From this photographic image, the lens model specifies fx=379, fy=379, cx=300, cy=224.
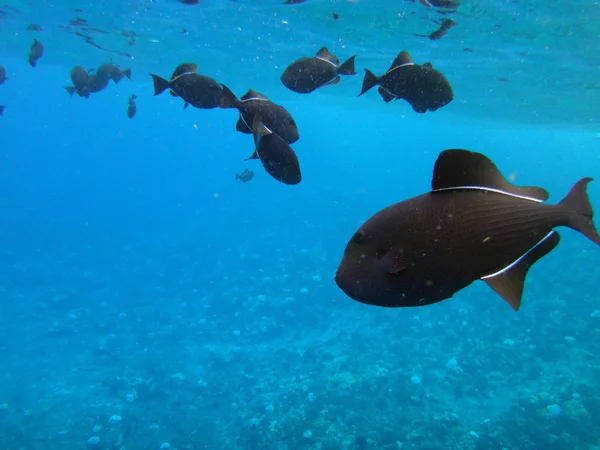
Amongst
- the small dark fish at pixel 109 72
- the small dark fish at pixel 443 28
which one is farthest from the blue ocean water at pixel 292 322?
the small dark fish at pixel 109 72

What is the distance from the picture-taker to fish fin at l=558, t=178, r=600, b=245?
4.70ft

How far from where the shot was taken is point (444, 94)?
A: 393cm

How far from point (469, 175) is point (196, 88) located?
10.5ft

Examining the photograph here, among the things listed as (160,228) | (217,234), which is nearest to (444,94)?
(217,234)

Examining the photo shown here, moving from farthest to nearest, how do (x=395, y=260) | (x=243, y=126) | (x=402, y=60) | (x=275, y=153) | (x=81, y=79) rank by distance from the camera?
(x=81, y=79) < (x=402, y=60) < (x=243, y=126) < (x=275, y=153) < (x=395, y=260)

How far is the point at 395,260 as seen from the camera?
1.36m

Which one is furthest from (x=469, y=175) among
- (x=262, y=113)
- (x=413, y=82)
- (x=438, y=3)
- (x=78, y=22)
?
(x=78, y=22)

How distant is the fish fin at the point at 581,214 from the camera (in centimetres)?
143

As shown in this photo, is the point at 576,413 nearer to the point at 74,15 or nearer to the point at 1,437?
the point at 1,437

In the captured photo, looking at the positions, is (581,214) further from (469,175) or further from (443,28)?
(443,28)

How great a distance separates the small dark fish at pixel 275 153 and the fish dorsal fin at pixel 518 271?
1.62 metres

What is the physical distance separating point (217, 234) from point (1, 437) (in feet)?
78.5

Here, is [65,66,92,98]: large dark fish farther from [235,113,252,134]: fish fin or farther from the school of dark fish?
the school of dark fish

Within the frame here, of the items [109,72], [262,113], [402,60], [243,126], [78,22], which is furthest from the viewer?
[78,22]
